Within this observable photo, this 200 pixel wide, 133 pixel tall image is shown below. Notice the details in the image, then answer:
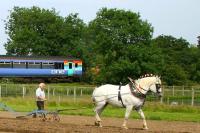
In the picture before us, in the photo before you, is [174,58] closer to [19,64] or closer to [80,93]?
[19,64]

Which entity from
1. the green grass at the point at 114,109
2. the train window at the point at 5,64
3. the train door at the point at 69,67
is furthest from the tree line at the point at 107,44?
the green grass at the point at 114,109

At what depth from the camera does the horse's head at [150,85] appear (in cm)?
1988

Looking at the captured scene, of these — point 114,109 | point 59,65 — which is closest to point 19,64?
point 59,65

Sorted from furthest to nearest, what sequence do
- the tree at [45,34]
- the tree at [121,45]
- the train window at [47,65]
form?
the tree at [45,34]
the train window at [47,65]
the tree at [121,45]

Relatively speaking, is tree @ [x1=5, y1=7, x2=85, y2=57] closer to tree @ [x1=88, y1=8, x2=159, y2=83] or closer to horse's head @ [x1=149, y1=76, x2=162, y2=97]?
tree @ [x1=88, y1=8, x2=159, y2=83]

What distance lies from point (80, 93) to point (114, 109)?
8375 millimetres

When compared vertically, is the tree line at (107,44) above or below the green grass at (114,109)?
above

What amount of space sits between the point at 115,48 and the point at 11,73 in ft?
42.1

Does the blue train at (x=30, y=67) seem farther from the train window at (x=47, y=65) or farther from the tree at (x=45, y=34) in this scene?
the tree at (x=45, y=34)

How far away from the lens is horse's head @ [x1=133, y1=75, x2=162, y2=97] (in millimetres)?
19875

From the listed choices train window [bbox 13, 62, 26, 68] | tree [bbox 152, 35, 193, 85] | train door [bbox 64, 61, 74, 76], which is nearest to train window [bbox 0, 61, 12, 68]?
train window [bbox 13, 62, 26, 68]

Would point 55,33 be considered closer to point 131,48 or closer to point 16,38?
point 16,38

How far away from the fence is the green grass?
1.29 m

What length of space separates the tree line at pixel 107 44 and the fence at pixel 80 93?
1539 cm
